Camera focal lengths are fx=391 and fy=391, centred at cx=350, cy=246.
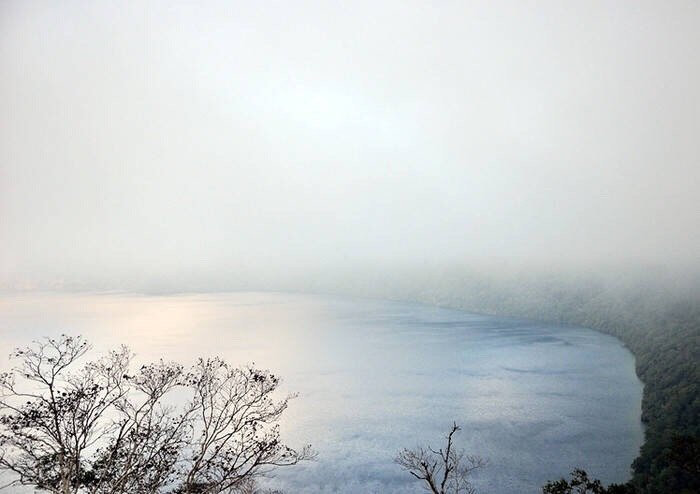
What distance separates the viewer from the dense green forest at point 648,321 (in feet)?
96.7

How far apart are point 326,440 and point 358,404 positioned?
13.1 metres

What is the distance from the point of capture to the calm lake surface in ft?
121

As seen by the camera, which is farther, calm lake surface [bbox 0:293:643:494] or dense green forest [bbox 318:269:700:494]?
calm lake surface [bbox 0:293:643:494]

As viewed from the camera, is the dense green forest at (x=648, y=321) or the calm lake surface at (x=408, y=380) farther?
the calm lake surface at (x=408, y=380)

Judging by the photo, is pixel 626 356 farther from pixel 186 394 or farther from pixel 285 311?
pixel 285 311

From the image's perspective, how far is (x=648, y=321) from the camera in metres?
96.3

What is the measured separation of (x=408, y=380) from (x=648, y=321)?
229 feet

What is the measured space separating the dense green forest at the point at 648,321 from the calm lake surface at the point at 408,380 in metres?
3.95

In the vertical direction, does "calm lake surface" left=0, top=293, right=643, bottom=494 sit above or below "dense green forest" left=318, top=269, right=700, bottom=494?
below

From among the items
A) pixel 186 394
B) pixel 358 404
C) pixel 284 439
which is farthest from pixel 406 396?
pixel 186 394

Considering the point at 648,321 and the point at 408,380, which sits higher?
the point at 648,321

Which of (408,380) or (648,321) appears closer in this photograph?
(408,380)

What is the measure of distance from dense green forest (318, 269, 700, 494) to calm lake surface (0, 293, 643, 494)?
3.95 m

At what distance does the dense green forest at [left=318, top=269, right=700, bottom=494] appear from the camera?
2947 cm
